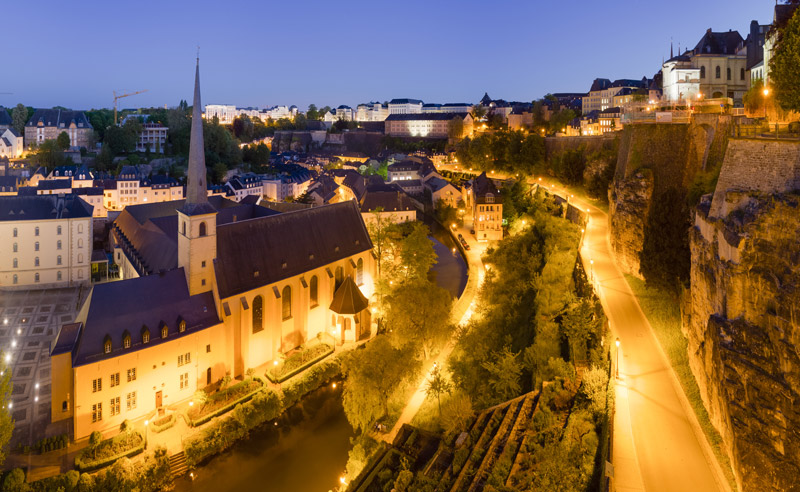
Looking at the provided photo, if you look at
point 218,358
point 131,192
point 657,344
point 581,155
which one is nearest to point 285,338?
point 218,358

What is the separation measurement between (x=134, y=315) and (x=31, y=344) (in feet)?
34.2

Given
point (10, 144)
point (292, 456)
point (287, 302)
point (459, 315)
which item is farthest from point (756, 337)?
point (10, 144)

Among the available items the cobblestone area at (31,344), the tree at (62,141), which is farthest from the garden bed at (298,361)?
the tree at (62,141)

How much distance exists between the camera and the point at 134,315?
20.7m

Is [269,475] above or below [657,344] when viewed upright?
below

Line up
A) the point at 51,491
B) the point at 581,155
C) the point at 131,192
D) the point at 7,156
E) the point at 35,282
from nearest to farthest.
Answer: the point at 51,491 < the point at 35,282 < the point at 581,155 < the point at 131,192 < the point at 7,156

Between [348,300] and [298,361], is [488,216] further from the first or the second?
[298,361]

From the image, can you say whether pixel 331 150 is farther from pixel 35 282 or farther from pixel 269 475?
pixel 269 475

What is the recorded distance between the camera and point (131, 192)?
5797 centimetres

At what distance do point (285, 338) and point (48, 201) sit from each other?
79.9ft

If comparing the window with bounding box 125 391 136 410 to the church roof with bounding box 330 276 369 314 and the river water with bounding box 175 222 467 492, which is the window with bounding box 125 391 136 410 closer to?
the river water with bounding box 175 222 467 492

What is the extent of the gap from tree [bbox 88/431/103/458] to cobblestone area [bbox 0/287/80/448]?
6.75 feet

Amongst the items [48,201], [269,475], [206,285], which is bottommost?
[269,475]

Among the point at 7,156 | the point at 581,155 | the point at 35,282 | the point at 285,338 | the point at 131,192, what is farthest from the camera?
the point at 7,156
